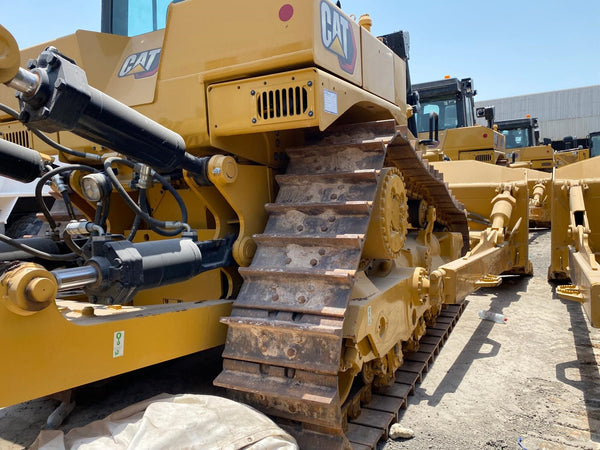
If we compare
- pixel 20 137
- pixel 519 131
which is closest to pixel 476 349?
pixel 20 137

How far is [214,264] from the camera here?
2.63m

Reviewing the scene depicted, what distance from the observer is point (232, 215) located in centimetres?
298

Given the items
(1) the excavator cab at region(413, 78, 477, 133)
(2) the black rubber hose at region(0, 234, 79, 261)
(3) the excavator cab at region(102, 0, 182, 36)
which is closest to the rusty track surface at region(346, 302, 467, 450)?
(2) the black rubber hose at region(0, 234, 79, 261)

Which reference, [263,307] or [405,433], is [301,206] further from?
[405,433]

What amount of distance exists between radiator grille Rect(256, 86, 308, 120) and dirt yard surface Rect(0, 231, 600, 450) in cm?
161

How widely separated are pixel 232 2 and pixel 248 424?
200 centimetres

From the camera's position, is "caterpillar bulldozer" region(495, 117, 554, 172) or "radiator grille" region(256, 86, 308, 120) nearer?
"radiator grille" region(256, 86, 308, 120)

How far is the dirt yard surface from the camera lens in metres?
2.64

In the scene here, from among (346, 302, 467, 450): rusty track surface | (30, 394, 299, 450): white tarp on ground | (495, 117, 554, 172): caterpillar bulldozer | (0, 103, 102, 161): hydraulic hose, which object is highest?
(495, 117, 554, 172): caterpillar bulldozer

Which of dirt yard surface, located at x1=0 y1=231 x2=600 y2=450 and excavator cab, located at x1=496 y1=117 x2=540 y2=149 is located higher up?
excavator cab, located at x1=496 y1=117 x2=540 y2=149

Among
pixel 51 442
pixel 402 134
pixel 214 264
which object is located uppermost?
pixel 402 134

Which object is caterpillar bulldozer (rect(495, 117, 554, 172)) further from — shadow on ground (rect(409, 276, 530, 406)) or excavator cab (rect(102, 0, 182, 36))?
excavator cab (rect(102, 0, 182, 36))

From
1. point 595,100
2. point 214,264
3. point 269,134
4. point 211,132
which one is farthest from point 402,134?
point 595,100

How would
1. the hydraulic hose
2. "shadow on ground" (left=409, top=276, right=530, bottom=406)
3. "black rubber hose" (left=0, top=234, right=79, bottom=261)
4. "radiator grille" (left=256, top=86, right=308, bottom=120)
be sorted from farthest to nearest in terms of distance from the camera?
"shadow on ground" (left=409, top=276, right=530, bottom=406) → "radiator grille" (left=256, top=86, right=308, bottom=120) → "black rubber hose" (left=0, top=234, right=79, bottom=261) → the hydraulic hose
